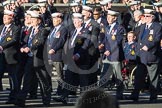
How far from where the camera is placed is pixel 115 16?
39.2ft

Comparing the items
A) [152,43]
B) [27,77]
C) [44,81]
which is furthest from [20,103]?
[152,43]

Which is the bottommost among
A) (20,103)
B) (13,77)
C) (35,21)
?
(20,103)

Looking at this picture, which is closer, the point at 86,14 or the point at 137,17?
the point at 86,14

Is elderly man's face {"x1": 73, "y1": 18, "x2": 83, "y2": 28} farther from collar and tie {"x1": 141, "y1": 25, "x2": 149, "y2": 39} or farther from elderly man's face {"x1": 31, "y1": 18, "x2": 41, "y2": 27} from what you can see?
collar and tie {"x1": 141, "y1": 25, "x2": 149, "y2": 39}

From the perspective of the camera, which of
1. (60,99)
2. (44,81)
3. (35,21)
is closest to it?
(35,21)

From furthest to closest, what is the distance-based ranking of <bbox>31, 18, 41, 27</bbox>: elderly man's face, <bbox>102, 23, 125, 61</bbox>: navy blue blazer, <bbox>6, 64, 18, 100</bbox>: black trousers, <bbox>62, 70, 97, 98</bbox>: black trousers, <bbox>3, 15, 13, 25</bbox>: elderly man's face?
<bbox>102, 23, 125, 61</bbox>: navy blue blazer
<bbox>62, 70, 97, 98</bbox>: black trousers
<bbox>6, 64, 18, 100</bbox>: black trousers
<bbox>3, 15, 13, 25</bbox>: elderly man's face
<bbox>31, 18, 41, 27</bbox>: elderly man's face

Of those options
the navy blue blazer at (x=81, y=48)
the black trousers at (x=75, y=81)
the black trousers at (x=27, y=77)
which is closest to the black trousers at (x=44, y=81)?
the black trousers at (x=27, y=77)

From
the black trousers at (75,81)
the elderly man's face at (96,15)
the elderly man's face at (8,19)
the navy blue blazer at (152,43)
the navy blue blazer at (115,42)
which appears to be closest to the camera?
the elderly man's face at (8,19)

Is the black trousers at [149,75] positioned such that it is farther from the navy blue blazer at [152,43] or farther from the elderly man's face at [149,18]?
the elderly man's face at [149,18]

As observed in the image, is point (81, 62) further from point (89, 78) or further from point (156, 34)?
point (156, 34)

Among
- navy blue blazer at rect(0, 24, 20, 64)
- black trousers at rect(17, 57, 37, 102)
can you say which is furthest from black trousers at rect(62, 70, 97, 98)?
navy blue blazer at rect(0, 24, 20, 64)

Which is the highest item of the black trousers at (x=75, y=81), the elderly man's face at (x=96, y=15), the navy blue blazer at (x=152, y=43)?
the elderly man's face at (x=96, y=15)

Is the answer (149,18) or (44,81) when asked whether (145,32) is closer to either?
(149,18)

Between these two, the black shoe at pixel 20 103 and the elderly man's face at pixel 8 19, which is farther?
the elderly man's face at pixel 8 19
